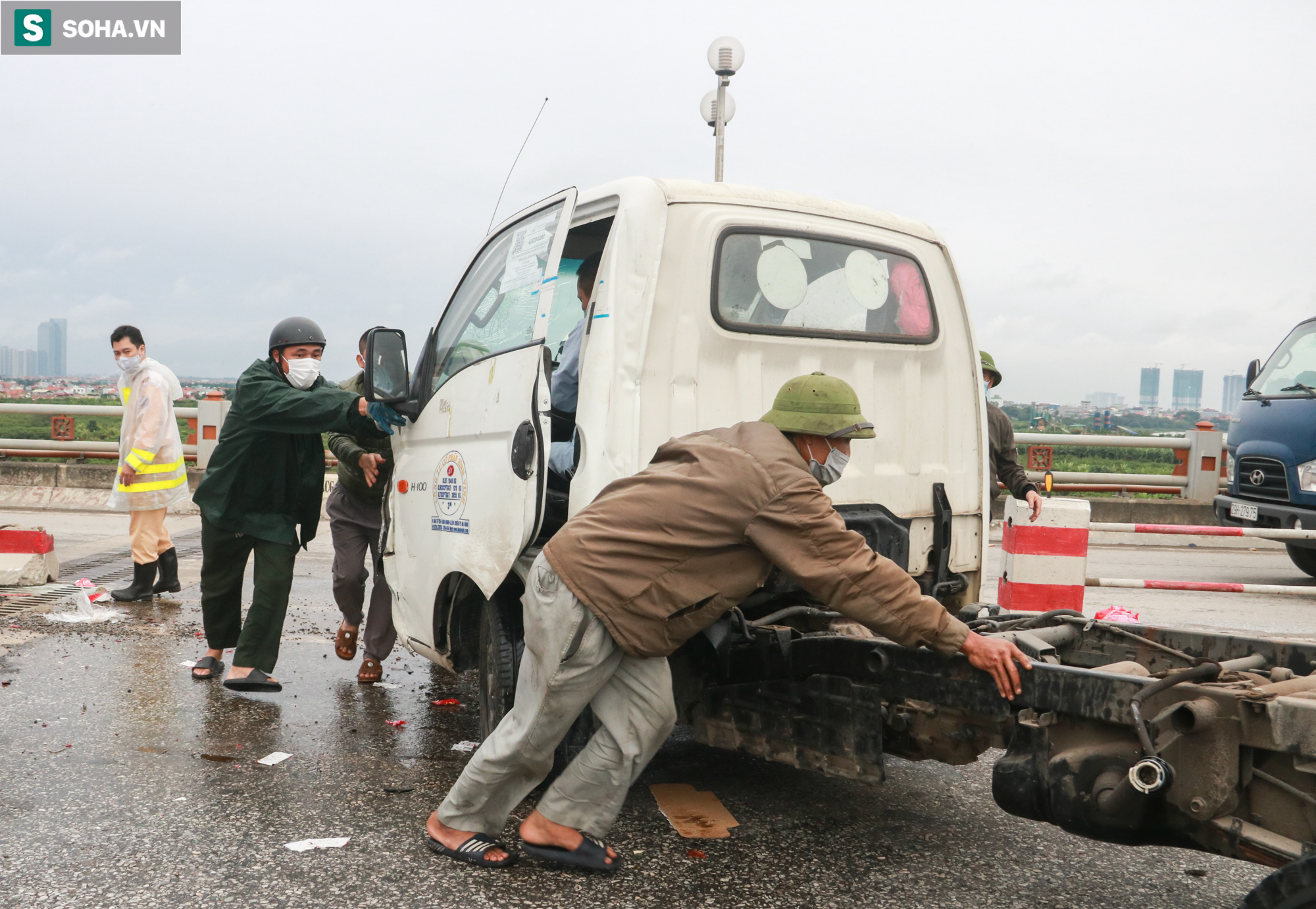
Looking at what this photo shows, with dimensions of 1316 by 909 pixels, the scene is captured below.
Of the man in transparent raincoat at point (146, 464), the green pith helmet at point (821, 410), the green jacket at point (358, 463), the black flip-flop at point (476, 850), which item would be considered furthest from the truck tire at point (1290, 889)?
the man in transparent raincoat at point (146, 464)

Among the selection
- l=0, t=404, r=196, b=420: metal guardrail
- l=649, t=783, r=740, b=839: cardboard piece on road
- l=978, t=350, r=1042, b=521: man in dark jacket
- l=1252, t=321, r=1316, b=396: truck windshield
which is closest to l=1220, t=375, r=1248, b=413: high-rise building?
l=1252, t=321, r=1316, b=396: truck windshield

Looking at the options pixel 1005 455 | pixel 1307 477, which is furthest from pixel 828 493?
pixel 1307 477

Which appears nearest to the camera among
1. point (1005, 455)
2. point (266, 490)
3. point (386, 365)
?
point (386, 365)

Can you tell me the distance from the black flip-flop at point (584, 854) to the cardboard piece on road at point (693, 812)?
404 millimetres

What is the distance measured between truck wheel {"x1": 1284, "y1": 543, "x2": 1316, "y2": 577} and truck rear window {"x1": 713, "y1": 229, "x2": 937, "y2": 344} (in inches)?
301

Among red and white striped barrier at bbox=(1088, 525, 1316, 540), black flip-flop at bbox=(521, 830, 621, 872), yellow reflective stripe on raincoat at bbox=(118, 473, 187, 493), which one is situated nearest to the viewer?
black flip-flop at bbox=(521, 830, 621, 872)

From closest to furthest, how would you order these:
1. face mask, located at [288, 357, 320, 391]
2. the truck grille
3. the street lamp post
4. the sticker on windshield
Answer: the sticker on windshield, face mask, located at [288, 357, 320, 391], the truck grille, the street lamp post

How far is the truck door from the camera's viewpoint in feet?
12.5

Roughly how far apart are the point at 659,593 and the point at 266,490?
3.14 m

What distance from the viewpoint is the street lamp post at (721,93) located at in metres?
11.5

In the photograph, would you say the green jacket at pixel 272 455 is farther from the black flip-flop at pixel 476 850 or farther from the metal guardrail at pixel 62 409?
the metal guardrail at pixel 62 409

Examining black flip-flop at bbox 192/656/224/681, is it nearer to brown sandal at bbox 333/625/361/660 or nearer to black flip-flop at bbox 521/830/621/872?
brown sandal at bbox 333/625/361/660

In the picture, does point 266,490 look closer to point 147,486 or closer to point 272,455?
point 272,455

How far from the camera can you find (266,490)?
5.70 metres
